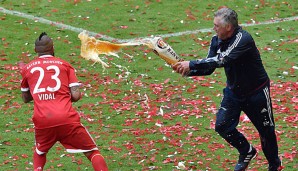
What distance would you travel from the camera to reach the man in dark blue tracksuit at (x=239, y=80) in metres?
8.55

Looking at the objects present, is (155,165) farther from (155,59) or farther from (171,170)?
(155,59)

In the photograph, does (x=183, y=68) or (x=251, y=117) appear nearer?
(x=183, y=68)

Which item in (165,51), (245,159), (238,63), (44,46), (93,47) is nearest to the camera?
(44,46)

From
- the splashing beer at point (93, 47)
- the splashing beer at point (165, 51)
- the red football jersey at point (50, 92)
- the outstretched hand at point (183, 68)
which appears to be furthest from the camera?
the splashing beer at point (93, 47)

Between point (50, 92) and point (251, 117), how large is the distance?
255cm

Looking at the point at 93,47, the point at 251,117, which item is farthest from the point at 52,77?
the point at 251,117

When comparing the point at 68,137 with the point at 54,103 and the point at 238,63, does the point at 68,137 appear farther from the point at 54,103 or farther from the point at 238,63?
the point at 238,63

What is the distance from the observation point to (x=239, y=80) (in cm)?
883

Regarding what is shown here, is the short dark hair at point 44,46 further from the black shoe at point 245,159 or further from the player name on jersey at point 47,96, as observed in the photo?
the black shoe at point 245,159

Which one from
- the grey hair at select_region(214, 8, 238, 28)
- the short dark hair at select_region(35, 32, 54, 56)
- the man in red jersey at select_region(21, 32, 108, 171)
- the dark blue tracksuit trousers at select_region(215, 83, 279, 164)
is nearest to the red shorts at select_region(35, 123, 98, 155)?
the man in red jersey at select_region(21, 32, 108, 171)

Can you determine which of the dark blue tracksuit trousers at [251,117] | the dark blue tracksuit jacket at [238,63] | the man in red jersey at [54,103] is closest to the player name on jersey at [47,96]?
the man in red jersey at [54,103]

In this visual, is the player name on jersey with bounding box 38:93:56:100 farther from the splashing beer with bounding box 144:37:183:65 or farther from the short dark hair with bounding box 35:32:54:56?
the splashing beer with bounding box 144:37:183:65

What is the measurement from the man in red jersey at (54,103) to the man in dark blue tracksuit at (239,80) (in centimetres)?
137

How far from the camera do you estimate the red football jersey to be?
27.2 feet
